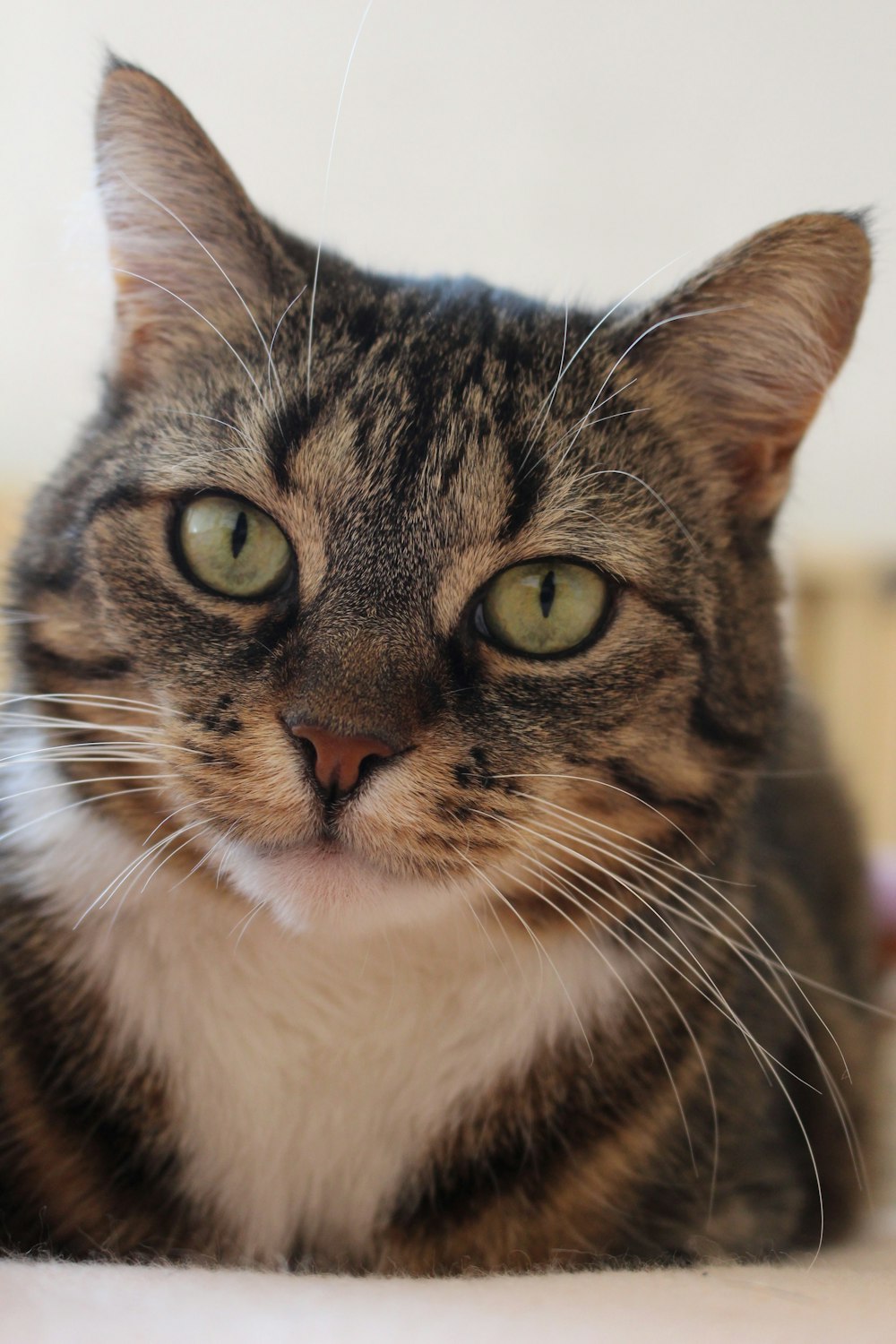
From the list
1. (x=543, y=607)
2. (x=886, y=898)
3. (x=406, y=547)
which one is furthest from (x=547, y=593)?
(x=886, y=898)

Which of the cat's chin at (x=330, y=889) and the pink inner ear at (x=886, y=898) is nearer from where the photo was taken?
the cat's chin at (x=330, y=889)

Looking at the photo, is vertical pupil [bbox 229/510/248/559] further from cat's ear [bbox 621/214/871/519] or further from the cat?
cat's ear [bbox 621/214/871/519]

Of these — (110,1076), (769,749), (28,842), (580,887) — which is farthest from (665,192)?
(110,1076)

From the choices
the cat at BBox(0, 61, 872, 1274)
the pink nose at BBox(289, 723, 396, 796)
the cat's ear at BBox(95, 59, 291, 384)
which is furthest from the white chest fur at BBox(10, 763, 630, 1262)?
the cat's ear at BBox(95, 59, 291, 384)

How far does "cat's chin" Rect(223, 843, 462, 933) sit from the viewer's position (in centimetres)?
79

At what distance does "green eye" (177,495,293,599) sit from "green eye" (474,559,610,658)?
0.54 feet

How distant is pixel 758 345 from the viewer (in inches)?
38.3

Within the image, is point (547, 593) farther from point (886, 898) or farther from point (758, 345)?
point (886, 898)

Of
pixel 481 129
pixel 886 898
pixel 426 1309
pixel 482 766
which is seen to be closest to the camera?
pixel 426 1309

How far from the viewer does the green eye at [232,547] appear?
87 centimetres

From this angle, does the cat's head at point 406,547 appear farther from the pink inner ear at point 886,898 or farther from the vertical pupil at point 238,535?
the pink inner ear at point 886,898

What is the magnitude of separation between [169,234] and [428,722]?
0.51m

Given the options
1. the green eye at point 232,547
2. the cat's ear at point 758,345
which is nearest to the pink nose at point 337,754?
the green eye at point 232,547

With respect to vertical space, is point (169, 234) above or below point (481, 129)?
Result: below
